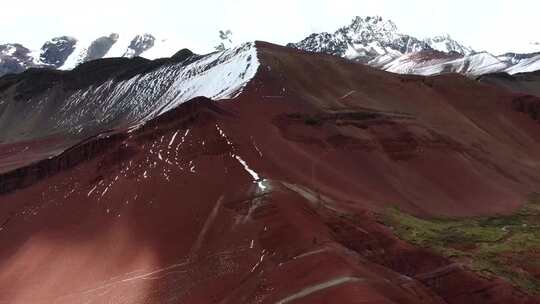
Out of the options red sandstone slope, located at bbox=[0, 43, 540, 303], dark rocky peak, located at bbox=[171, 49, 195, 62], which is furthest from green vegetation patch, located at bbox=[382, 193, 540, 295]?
dark rocky peak, located at bbox=[171, 49, 195, 62]

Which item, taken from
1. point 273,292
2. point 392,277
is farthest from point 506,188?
point 273,292

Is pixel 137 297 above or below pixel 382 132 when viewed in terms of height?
below

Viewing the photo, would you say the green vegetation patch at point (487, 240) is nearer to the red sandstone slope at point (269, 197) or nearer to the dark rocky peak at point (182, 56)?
the red sandstone slope at point (269, 197)

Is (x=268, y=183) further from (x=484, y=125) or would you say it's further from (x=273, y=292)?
(x=484, y=125)

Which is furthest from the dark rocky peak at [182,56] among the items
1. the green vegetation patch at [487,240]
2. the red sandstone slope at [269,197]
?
the green vegetation patch at [487,240]

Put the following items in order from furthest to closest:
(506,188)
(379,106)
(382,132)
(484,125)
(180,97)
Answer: (180,97) → (484,125) → (379,106) → (382,132) → (506,188)

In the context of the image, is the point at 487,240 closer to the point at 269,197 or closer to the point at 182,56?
the point at 269,197

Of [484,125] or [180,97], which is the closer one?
[484,125]
